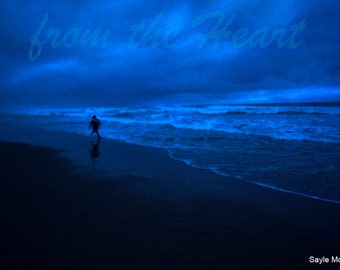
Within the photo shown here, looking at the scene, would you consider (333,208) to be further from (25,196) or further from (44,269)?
(25,196)

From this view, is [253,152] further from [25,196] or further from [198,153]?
[25,196]

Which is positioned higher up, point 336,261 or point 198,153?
point 198,153

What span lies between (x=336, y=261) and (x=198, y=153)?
6832 millimetres

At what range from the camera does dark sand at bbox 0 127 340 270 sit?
3146 millimetres

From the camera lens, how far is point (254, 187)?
580cm

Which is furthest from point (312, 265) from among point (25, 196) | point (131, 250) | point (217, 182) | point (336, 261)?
point (25, 196)

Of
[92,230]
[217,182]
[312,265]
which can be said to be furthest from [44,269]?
[217,182]

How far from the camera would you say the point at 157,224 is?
157 inches

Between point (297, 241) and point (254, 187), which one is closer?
point (297, 241)

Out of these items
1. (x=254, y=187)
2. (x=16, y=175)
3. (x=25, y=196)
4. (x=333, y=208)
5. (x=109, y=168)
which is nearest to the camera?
(x=333, y=208)

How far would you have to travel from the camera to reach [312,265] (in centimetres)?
309

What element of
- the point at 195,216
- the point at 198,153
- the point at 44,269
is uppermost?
the point at 198,153

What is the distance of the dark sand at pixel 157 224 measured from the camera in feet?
10.3

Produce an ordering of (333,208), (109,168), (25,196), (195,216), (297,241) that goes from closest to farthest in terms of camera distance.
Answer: (297,241)
(195,216)
(333,208)
(25,196)
(109,168)
